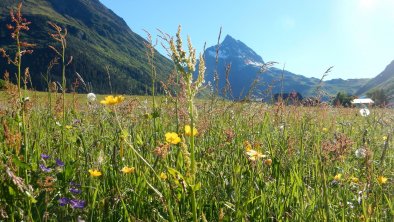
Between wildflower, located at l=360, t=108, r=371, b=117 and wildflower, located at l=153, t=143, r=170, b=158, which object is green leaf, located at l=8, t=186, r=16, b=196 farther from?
wildflower, located at l=360, t=108, r=371, b=117

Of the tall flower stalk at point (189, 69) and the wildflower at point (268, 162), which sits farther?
the wildflower at point (268, 162)

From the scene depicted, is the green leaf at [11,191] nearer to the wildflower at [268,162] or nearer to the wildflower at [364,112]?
the wildflower at [268,162]

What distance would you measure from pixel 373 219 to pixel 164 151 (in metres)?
1.16

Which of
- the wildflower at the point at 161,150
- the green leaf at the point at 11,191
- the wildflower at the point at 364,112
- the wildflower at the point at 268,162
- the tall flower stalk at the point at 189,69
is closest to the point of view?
the tall flower stalk at the point at 189,69

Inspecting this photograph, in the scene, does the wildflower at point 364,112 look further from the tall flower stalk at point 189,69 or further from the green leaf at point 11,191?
the green leaf at point 11,191

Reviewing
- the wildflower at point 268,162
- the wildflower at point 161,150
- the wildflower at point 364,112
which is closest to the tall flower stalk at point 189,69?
the wildflower at point 161,150

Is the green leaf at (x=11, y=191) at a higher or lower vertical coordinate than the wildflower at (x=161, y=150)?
lower

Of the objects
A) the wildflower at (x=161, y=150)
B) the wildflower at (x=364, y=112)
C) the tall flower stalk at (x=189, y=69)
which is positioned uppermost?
the tall flower stalk at (x=189, y=69)

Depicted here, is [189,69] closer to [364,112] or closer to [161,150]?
[161,150]

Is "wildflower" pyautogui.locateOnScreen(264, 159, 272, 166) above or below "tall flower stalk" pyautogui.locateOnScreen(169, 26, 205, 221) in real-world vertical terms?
below

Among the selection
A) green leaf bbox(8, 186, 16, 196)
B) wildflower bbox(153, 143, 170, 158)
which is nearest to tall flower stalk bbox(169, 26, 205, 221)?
wildflower bbox(153, 143, 170, 158)

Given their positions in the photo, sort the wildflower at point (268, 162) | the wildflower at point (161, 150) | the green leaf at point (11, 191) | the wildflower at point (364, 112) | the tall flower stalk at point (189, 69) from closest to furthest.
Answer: the tall flower stalk at point (189, 69) → the wildflower at point (161, 150) → the green leaf at point (11, 191) → the wildflower at point (268, 162) → the wildflower at point (364, 112)

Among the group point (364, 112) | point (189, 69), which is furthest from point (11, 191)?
point (364, 112)

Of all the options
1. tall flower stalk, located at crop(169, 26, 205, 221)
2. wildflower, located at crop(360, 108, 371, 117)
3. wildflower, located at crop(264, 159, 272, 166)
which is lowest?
wildflower, located at crop(264, 159, 272, 166)
